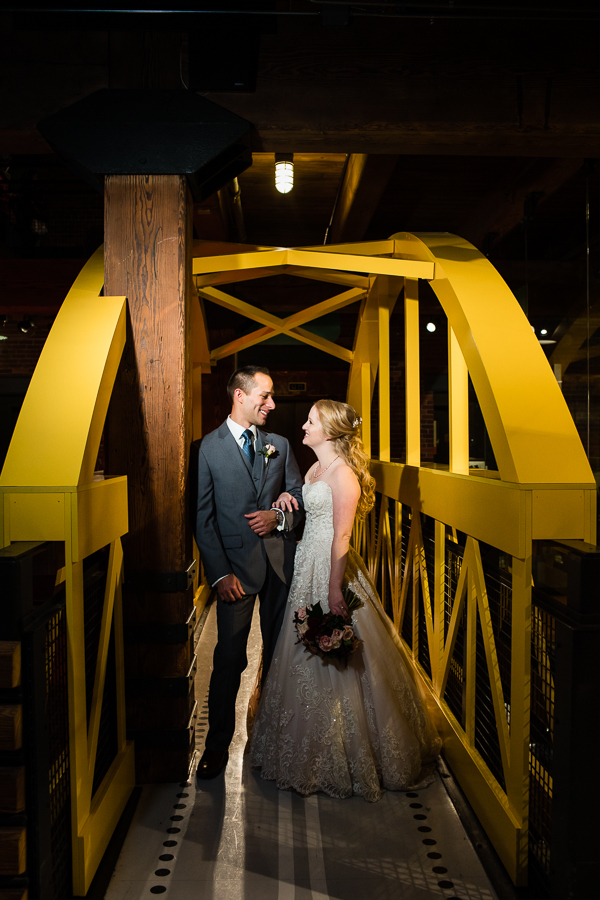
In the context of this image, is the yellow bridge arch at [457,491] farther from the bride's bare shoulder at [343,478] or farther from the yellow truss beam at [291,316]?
the yellow truss beam at [291,316]

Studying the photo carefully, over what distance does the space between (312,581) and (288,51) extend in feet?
7.86

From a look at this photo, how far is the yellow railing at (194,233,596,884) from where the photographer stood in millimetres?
2037

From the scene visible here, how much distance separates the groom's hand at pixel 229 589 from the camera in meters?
2.88

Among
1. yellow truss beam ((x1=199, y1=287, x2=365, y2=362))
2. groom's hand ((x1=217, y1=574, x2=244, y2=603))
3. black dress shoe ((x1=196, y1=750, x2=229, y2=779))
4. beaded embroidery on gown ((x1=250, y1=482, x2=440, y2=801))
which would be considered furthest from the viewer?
yellow truss beam ((x1=199, y1=287, x2=365, y2=362))

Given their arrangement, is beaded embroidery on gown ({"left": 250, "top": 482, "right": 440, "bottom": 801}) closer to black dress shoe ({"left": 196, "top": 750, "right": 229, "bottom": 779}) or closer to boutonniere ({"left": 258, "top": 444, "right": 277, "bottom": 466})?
black dress shoe ({"left": 196, "top": 750, "right": 229, "bottom": 779})

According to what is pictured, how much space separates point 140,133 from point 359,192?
1.99 m

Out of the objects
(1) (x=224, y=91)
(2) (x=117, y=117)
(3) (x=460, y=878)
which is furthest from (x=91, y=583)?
(1) (x=224, y=91)

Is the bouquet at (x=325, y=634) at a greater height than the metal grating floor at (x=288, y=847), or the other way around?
the bouquet at (x=325, y=634)

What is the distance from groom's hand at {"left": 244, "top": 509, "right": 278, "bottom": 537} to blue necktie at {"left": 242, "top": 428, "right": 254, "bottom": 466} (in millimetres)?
261

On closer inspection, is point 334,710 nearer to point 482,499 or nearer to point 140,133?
point 482,499

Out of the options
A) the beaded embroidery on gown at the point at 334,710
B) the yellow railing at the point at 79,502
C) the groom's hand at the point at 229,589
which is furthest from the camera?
the groom's hand at the point at 229,589

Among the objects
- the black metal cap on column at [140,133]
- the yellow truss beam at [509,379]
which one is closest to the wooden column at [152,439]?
the black metal cap on column at [140,133]

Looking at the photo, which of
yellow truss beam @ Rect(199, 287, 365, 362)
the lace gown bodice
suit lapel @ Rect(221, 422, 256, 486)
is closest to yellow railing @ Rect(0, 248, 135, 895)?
suit lapel @ Rect(221, 422, 256, 486)

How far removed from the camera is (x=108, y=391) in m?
2.41
